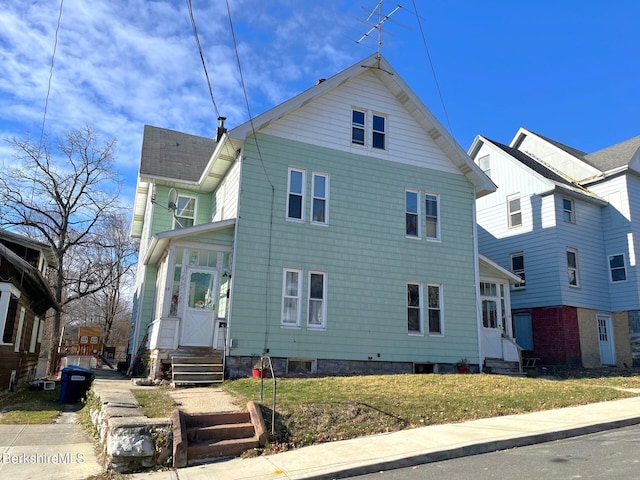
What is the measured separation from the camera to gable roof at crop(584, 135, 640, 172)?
2241cm

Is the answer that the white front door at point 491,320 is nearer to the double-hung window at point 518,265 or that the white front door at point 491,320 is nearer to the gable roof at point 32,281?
the double-hung window at point 518,265

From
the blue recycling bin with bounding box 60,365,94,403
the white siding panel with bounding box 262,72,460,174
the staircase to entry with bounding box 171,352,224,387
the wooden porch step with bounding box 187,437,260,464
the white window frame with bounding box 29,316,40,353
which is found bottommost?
the wooden porch step with bounding box 187,437,260,464

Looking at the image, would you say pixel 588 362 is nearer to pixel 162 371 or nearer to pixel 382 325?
pixel 382 325

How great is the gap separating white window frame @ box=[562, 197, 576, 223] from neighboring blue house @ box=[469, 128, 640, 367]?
1.7 inches

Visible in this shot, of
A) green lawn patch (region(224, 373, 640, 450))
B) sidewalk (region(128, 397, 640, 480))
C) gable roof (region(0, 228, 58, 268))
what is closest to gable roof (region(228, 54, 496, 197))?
green lawn patch (region(224, 373, 640, 450))

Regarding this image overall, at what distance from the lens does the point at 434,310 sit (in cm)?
1650

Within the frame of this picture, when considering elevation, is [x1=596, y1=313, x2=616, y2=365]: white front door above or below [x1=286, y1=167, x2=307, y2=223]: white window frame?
below

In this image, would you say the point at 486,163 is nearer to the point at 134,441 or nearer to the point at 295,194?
the point at 295,194

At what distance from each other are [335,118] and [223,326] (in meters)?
7.44

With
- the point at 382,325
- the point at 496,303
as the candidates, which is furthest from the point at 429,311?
the point at 496,303

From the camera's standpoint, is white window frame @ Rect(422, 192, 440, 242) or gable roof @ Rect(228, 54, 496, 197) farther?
white window frame @ Rect(422, 192, 440, 242)

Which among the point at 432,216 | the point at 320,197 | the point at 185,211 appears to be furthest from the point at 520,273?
the point at 185,211

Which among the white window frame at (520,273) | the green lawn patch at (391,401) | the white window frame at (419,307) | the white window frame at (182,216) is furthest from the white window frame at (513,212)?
the white window frame at (182,216)

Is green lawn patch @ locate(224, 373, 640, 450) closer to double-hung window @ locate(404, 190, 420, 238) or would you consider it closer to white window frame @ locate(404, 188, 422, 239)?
white window frame @ locate(404, 188, 422, 239)
